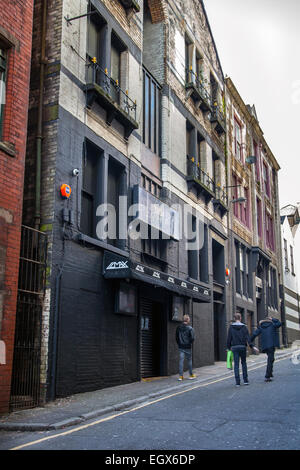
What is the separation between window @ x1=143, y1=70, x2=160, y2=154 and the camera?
17.0 meters

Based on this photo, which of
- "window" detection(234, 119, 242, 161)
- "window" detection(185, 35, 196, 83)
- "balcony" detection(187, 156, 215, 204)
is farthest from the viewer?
"window" detection(234, 119, 242, 161)

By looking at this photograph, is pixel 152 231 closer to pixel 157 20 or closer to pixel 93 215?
pixel 93 215

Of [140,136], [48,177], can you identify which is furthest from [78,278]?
[140,136]

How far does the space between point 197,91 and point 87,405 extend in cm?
1492

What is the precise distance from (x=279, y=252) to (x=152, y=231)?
81.1 ft

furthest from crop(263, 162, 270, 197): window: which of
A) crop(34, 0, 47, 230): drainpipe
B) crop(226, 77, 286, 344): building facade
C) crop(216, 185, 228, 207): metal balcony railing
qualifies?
crop(34, 0, 47, 230): drainpipe

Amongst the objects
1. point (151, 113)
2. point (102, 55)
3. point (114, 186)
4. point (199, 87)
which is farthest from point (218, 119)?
point (114, 186)

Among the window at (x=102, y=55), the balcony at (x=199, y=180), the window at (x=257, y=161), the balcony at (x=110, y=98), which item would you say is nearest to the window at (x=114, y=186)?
the balcony at (x=110, y=98)

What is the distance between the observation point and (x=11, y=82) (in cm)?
980

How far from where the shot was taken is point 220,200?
23141mm

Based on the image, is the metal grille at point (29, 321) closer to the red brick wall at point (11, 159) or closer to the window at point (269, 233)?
the red brick wall at point (11, 159)

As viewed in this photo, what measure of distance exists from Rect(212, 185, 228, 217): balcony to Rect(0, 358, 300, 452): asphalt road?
13.2 m

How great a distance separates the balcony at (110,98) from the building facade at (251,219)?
11124 millimetres

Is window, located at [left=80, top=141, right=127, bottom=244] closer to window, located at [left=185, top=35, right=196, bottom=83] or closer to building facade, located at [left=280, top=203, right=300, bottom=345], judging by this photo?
window, located at [left=185, top=35, right=196, bottom=83]
